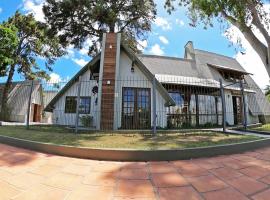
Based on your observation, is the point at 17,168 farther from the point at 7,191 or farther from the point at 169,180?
the point at 169,180

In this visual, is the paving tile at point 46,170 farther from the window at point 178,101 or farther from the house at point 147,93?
the window at point 178,101

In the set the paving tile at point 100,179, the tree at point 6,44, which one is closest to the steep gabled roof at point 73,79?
the tree at point 6,44

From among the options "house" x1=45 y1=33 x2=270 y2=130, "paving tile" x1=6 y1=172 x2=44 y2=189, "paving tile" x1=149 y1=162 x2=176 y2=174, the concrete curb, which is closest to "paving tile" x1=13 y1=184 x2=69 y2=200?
"paving tile" x1=6 y1=172 x2=44 y2=189

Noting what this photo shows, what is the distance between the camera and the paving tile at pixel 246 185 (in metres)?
2.97

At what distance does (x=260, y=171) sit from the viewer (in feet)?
12.8

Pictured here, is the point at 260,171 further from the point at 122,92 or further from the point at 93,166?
the point at 122,92

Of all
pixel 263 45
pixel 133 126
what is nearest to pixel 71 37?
pixel 133 126

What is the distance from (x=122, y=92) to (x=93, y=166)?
283 inches

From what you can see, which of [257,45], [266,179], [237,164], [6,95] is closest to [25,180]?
[266,179]

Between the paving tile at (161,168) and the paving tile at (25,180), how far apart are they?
198 centimetres

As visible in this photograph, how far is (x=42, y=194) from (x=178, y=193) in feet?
6.11

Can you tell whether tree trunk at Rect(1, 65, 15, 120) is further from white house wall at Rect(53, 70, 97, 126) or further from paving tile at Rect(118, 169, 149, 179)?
paving tile at Rect(118, 169, 149, 179)

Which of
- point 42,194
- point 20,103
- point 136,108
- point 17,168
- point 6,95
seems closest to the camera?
point 42,194

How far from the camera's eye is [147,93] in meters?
11.4
